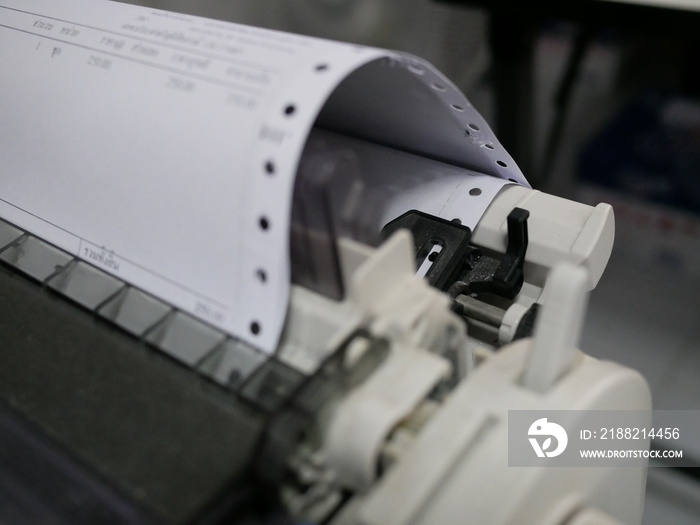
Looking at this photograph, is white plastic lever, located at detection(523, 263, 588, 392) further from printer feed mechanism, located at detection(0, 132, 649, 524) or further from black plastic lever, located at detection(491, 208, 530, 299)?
black plastic lever, located at detection(491, 208, 530, 299)

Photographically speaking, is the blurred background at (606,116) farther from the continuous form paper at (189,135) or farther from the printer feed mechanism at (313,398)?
the printer feed mechanism at (313,398)

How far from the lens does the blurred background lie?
1.26m

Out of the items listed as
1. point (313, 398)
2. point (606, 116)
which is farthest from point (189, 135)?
point (606, 116)

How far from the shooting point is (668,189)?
52.9 inches

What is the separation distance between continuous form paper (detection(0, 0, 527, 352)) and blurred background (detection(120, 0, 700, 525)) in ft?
2.13

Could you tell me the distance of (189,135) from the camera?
0.48 metres

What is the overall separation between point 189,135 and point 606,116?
118 cm

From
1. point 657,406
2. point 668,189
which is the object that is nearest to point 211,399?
point 657,406

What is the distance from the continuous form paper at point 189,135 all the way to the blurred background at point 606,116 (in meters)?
0.65

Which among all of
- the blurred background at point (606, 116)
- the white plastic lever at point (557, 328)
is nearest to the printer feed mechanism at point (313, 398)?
the white plastic lever at point (557, 328)

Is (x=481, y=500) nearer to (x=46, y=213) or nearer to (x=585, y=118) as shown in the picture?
(x=46, y=213)

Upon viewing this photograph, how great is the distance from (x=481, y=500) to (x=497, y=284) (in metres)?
0.25

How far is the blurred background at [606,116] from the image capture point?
1264mm

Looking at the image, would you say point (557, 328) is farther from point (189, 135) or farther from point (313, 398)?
point (189, 135)
